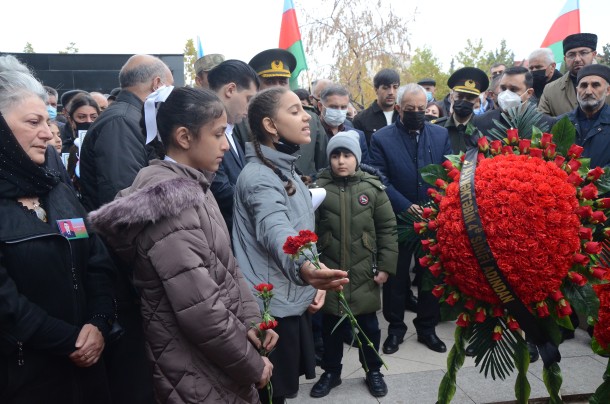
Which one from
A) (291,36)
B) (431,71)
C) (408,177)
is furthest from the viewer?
(431,71)

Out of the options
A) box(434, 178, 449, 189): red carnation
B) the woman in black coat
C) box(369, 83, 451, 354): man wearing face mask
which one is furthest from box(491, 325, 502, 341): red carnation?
box(369, 83, 451, 354): man wearing face mask

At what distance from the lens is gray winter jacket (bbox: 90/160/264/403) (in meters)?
1.85

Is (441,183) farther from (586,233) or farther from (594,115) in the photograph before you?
(594,115)

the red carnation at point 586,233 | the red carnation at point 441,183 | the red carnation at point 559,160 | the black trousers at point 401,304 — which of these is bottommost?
the black trousers at point 401,304

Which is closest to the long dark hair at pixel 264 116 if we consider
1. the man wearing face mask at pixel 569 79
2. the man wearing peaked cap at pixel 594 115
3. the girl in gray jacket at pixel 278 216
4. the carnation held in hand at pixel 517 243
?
the girl in gray jacket at pixel 278 216

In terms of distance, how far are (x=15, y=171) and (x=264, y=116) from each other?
1.27 m

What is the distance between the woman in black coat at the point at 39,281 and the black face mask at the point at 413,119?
10.1ft

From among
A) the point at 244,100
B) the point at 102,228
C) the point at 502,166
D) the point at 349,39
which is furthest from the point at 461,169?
the point at 349,39

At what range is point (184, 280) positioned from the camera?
72.8 inches

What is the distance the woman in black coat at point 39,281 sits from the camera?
196 cm

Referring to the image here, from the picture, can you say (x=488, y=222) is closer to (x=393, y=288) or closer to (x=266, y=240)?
(x=266, y=240)

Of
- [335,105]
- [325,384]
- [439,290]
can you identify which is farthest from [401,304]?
[439,290]

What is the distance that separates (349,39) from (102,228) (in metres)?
19.9

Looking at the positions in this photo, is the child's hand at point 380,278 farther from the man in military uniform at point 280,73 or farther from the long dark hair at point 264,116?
the long dark hair at point 264,116
